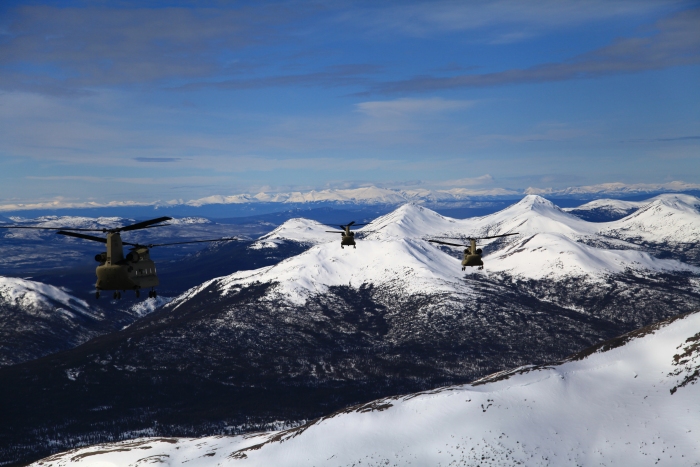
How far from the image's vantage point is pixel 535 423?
15962 centimetres

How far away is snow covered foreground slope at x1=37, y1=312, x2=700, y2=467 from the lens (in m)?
147

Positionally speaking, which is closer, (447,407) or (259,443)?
(447,407)

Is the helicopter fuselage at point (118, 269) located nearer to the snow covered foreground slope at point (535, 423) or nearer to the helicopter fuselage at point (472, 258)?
the helicopter fuselage at point (472, 258)

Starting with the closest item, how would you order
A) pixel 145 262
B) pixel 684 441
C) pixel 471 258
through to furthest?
pixel 145 262 → pixel 471 258 → pixel 684 441

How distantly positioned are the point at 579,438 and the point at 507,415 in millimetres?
18769

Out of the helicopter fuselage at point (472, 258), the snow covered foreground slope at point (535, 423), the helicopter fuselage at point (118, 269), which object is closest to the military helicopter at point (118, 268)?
the helicopter fuselage at point (118, 269)

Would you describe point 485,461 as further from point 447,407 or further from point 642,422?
point 642,422

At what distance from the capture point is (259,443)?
197 metres

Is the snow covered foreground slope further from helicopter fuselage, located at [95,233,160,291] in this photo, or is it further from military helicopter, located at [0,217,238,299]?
helicopter fuselage, located at [95,233,160,291]

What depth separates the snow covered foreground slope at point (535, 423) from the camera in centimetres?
14688

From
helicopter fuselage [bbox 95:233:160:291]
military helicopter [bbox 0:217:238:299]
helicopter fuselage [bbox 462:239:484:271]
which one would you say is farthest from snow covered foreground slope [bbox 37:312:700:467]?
helicopter fuselage [bbox 95:233:160:291]

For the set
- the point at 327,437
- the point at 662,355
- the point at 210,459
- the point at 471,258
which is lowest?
the point at 210,459

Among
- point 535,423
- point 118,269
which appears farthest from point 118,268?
point 535,423

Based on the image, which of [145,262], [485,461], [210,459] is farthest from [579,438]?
[145,262]
